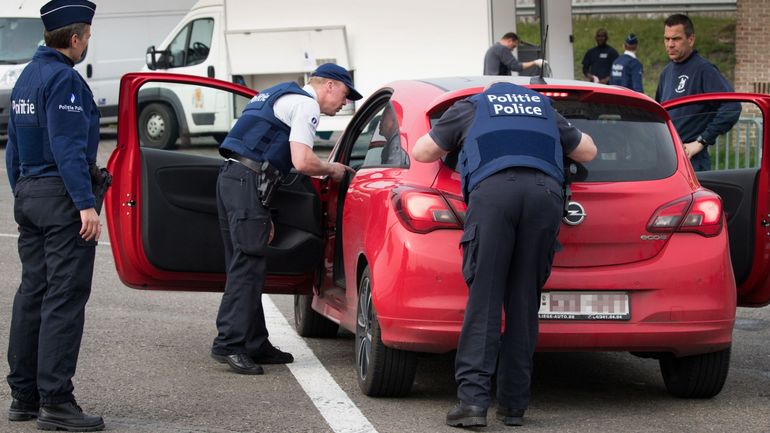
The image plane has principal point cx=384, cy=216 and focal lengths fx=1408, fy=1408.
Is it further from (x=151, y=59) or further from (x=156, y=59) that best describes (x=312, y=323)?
(x=156, y=59)

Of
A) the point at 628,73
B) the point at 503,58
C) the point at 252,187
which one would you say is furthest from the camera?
the point at 503,58

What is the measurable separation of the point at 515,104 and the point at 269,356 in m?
2.30

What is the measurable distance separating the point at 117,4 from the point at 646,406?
64.4 feet

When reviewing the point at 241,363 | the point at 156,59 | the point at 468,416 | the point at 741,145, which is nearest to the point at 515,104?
the point at 468,416

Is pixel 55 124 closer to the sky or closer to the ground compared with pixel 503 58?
closer to the sky

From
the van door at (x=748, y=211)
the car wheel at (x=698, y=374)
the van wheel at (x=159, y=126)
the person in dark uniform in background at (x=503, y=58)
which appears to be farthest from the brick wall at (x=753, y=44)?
the car wheel at (x=698, y=374)

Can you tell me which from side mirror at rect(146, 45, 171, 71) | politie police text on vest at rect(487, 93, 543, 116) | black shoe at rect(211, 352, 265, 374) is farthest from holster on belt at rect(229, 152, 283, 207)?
side mirror at rect(146, 45, 171, 71)

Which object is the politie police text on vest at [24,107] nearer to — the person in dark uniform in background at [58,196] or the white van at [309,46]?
the person in dark uniform in background at [58,196]

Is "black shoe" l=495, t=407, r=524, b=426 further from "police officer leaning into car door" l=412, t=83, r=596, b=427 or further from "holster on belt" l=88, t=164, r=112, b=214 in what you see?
"holster on belt" l=88, t=164, r=112, b=214

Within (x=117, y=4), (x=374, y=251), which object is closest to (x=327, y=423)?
(x=374, y=251)

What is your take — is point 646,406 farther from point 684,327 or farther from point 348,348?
point 348,348

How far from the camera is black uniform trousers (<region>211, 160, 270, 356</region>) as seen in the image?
7.12 metres

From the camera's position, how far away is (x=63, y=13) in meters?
5.70

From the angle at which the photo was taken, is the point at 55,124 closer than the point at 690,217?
Yes
